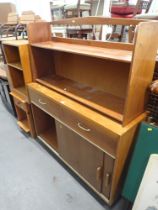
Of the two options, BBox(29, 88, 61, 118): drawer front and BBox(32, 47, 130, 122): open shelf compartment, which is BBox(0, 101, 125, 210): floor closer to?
BBox(29, 88, 61, 118): drawer front

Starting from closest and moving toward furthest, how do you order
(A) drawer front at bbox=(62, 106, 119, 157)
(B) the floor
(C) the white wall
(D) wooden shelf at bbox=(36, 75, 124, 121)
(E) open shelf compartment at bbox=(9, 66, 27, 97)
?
1. (A) drawer front at bbox=(62, 106, 119, 157)
2. (D) wooden shelf at bbox=(36, 75, 124, 121)
3. (B) the floor
4. (E) open shelf compartment at bbox=(9, 66, 27, 97)
5. (C) the white wall

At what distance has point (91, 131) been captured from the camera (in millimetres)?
1068

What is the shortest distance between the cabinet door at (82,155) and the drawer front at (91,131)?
0.08m

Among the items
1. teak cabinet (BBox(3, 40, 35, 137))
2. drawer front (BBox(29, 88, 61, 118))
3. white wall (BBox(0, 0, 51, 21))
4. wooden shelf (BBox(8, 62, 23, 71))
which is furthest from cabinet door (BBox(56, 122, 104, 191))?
white wall (BBox(0, 0, 51, 21))

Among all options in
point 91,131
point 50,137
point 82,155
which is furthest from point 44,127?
point 91,131

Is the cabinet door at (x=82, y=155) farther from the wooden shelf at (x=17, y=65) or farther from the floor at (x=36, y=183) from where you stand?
the wooden shelf at (x=17, y=65)

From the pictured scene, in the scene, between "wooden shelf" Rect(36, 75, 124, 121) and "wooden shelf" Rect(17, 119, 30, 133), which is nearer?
"wooden shelf" Rect(36, 75, 124, 121)

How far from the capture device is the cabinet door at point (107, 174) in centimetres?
106

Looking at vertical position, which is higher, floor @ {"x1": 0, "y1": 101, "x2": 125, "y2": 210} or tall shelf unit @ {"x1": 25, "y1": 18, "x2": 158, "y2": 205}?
tall shelf unit @ {"x1": 25, "y1": 18, "x2": 158, "y2": 205}

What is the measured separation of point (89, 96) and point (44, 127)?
931 millimetres

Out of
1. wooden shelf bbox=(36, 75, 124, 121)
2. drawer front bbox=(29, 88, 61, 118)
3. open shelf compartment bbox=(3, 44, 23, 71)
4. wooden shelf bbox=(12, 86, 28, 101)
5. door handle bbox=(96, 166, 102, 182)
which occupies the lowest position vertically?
door handle bbox=(96, 166, 102, 182)

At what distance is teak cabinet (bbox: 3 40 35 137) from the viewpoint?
64.6 inches

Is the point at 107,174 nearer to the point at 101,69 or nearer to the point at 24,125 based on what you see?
the point at 101,69

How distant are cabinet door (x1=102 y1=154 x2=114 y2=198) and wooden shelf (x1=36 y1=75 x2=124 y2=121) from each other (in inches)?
11.2
